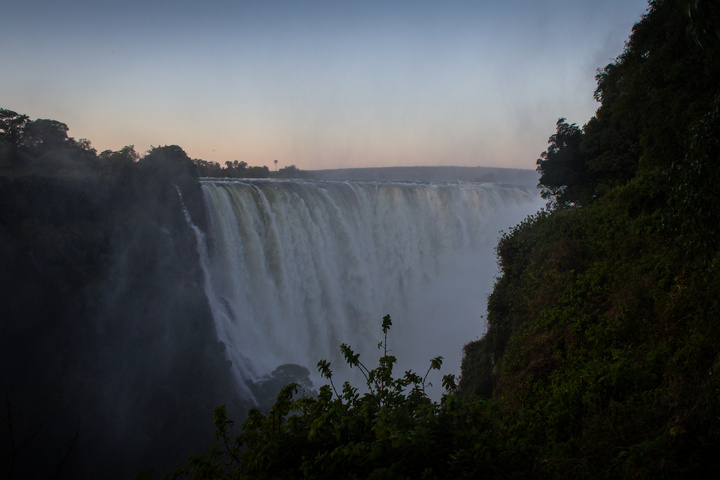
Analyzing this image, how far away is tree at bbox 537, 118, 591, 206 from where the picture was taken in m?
15.6

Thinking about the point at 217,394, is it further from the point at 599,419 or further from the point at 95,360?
the point at 599,419

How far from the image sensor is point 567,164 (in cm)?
1608

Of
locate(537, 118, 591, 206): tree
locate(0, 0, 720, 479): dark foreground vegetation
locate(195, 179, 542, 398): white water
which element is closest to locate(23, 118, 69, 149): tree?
locate(0, 0, 720, 479): dark foreground vegetation

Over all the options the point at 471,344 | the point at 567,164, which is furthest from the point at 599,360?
the point at 567,164

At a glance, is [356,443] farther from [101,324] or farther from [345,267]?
[345,267]

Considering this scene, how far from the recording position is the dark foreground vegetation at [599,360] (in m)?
3.05

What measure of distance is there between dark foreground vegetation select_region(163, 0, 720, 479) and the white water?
12.4m

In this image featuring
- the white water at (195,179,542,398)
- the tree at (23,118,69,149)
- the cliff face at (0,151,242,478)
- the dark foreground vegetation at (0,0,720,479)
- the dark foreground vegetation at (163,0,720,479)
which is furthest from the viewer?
the white water at (195,179,542,398)

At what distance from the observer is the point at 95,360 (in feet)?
47.7

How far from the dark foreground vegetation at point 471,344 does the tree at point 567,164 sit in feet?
0.28

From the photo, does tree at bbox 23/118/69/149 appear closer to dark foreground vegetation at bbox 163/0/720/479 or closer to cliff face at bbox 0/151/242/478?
cliff face at bbox 0/151/242/478

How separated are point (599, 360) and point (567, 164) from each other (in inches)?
489

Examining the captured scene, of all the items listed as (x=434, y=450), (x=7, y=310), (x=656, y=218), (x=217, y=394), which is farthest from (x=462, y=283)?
(x=434, y=450)

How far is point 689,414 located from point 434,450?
2398mm
